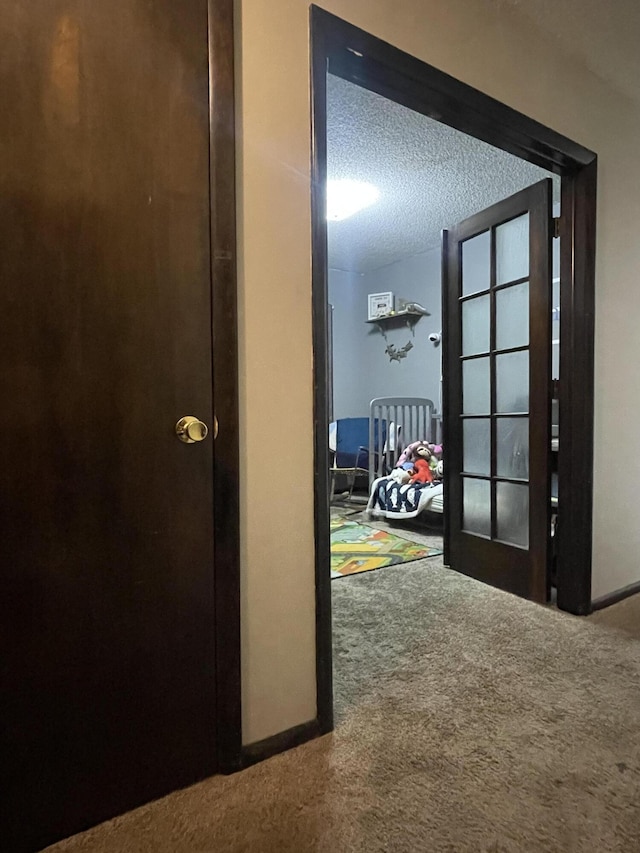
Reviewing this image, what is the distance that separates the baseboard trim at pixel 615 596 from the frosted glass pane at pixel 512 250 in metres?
1.47

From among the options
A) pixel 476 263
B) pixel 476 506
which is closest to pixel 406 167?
pixel 476 263

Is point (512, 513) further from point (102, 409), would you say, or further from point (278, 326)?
point (102, 409)

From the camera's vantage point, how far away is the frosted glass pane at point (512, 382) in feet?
7.86

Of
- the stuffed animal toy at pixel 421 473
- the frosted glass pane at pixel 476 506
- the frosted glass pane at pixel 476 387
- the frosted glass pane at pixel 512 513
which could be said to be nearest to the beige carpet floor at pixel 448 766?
the frosted glass pane at pixel 512 513

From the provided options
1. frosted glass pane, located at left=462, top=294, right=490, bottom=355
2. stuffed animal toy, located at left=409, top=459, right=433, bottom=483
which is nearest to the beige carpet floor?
frosted glass pane, located at left=462, top=294, right=490, bottom=355

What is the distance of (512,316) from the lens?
2.46 meters

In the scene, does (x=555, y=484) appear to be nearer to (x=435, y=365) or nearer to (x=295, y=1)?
(x=295, y=1)

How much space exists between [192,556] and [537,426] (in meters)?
1.71

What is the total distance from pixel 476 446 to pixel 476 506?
0.31 metres

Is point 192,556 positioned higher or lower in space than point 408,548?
higher

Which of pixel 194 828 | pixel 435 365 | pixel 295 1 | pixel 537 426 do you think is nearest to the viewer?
pixel 194 828

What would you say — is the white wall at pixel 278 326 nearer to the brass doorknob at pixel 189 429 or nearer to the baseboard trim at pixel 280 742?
the baseboard trim at pixel 280 742

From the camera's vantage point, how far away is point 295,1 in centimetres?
130

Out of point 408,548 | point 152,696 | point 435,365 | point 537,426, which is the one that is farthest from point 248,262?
point 435,365
